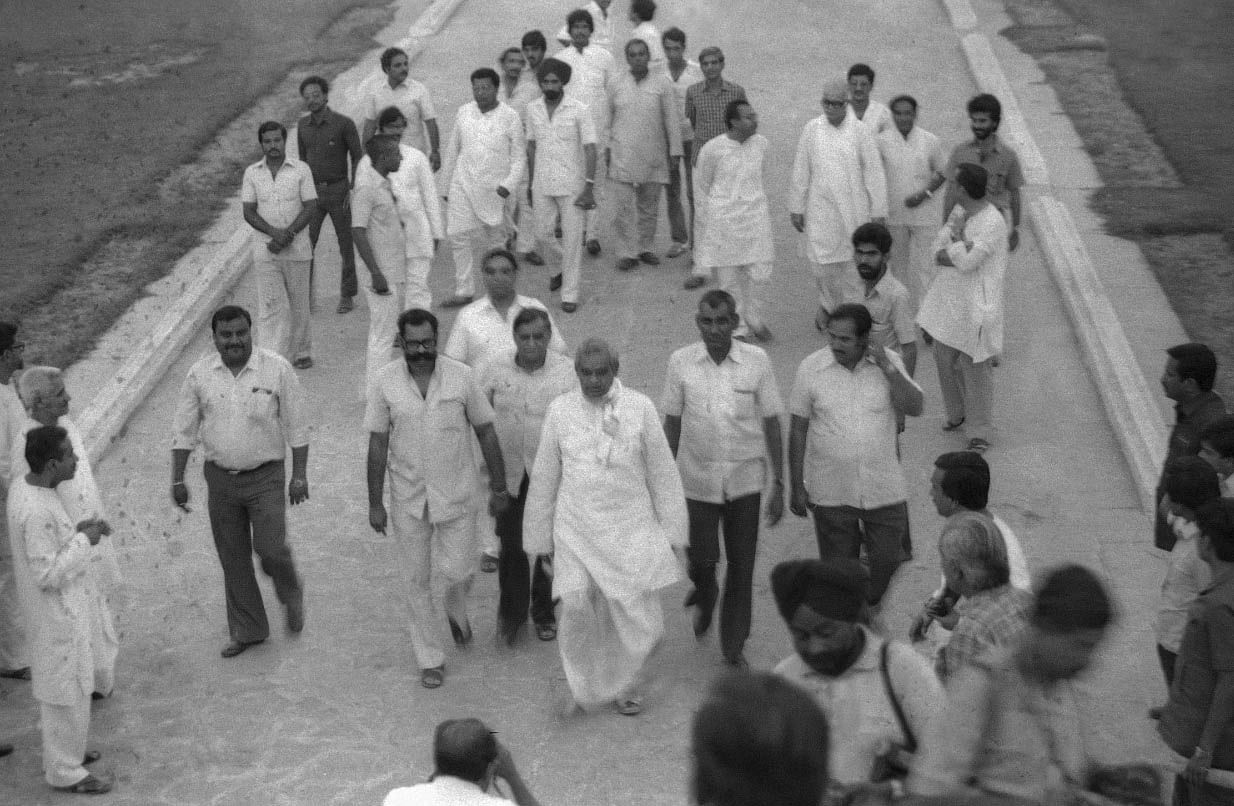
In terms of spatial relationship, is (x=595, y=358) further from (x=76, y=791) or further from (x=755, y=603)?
(x=76, y=791)

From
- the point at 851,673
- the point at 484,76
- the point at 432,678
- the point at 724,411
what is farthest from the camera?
the point at 484,76

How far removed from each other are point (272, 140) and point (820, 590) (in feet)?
24.5

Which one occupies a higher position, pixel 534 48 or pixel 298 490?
pixel 534 48

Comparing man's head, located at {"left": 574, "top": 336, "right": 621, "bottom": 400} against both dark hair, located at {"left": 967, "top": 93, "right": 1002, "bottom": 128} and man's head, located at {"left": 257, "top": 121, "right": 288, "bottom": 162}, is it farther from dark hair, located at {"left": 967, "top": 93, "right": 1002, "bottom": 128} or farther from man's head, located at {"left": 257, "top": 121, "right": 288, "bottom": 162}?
man's head, located at {"left": 257, "top": 121, "right": 288, "bottom": 162}

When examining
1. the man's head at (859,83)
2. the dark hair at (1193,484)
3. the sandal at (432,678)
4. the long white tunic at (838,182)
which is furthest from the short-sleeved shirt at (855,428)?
the man's head at (859,83)

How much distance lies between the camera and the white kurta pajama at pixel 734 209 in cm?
1212

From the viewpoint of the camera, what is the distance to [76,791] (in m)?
8.03

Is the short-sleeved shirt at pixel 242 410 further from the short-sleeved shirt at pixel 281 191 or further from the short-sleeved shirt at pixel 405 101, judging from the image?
the short-sleeved shirt at pixel 405 101

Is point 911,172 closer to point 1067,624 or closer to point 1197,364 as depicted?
point 1197,364

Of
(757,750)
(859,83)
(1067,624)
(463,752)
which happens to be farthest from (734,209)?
(757,750)

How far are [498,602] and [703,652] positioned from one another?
1.21 meters

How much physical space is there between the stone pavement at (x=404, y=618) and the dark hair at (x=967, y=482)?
1.31 m

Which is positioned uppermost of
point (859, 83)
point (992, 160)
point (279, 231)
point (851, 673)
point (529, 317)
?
point (859, 83)

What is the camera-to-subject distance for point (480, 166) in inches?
512
